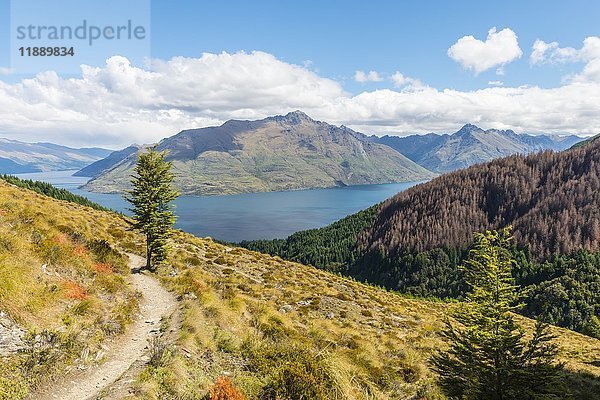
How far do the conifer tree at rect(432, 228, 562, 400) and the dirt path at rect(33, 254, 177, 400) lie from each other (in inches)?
630

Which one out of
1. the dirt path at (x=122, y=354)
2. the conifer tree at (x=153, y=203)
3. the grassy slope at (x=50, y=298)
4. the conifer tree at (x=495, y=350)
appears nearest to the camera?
A: the dirt path at (x=122, y=354)

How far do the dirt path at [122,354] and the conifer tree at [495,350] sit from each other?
1601cm

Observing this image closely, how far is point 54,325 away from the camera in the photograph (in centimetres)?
1470

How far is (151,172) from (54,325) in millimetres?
20088

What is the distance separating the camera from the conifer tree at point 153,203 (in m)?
32.0

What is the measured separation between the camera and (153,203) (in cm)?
3216

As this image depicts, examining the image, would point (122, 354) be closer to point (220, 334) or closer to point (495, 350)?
point (220, 334)

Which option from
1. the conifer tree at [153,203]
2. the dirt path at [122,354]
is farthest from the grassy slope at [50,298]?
the conifer tree at [153,203]

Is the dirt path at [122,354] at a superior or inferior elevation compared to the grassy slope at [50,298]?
inferior

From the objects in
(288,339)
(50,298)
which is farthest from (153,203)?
(288,339)

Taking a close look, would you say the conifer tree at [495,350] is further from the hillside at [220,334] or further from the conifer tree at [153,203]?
the conifer tree at [153,203]

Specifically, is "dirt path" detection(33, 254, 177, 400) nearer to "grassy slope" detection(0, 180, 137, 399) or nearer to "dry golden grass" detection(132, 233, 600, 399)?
"grassy slope" detection(0, 180, 137, 399)

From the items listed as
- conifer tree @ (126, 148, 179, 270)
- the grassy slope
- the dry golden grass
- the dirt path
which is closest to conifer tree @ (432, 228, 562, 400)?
the dry golden grass

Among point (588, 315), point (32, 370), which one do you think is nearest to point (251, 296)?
point (32, 370)
